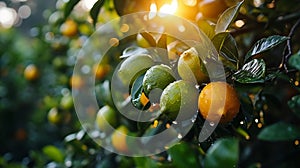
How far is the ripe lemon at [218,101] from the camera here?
63 centimetres

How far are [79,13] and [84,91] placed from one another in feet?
1.61

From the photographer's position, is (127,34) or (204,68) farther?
(127,34)

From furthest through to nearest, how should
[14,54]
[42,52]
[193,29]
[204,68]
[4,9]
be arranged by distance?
[4,9]
[14,54]
[42,52]
[193,29]
[204,68]

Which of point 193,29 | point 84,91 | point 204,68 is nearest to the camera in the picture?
point 204,68

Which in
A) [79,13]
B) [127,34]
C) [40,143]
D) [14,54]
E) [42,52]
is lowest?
[40,143]

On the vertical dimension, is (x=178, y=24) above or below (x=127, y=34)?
above

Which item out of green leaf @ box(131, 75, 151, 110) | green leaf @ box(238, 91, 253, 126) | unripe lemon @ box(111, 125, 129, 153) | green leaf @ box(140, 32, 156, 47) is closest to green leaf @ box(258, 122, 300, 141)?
green leaf @ box(238, 91, 253, 126)

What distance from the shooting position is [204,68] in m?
0.65

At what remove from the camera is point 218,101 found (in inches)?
25.1

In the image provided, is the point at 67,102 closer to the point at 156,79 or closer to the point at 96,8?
the point at 96,8

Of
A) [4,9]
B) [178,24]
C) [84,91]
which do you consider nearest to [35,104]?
[4,9]

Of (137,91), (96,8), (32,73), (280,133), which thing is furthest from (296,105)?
(32,73)

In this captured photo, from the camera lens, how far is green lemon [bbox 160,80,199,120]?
633mm

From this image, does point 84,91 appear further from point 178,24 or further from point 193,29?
point 193,29
